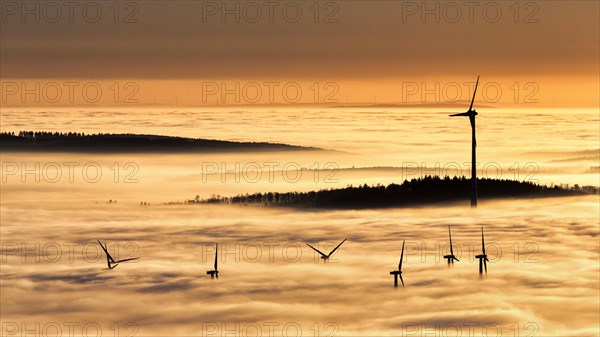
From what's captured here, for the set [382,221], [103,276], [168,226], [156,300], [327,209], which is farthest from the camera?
[327,209]

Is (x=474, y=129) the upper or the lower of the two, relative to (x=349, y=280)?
upper

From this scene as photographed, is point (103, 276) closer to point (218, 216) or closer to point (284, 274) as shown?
point (284, 274)

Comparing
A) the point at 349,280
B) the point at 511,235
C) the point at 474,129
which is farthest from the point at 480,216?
Answer: the point at 349,280

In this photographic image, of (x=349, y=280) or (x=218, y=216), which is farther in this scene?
(x=218, y=216)

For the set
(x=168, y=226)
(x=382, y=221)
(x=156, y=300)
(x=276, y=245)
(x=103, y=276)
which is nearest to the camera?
(x=156, y=300)

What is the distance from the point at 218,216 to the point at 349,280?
2310 inches

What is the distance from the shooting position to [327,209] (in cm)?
19000

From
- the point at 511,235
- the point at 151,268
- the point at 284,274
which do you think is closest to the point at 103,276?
the point at 151,268

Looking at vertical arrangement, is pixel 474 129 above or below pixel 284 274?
above

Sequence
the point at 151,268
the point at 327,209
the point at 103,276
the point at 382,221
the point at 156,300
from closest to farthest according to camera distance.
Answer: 1. the point at 156,300
2. the point at 103,276
3. the point at 151,268
4. the point at 382,221
5. the point at 327,209

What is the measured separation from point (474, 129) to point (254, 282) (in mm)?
29248

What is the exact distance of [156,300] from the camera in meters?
114

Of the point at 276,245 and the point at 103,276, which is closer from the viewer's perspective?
the point at 103,276

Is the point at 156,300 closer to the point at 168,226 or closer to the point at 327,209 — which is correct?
the point at 168,226
